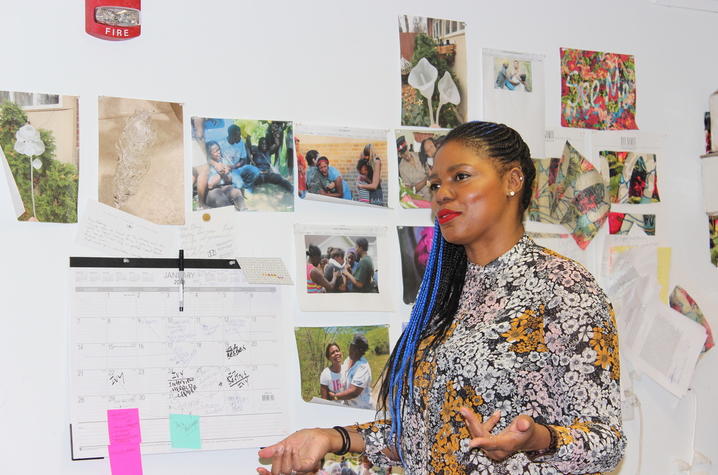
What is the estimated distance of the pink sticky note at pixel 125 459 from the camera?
196cm

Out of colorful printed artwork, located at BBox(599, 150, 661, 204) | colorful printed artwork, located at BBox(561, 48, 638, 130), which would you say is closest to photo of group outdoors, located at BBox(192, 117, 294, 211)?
colorful printed artwork, located at BBox(561, 48, 638, 130)

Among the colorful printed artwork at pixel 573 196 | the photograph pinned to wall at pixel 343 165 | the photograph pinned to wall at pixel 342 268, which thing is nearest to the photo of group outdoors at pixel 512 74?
the colorful printed artwork at pixel 573 196

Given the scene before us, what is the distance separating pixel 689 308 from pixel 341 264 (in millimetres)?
1102

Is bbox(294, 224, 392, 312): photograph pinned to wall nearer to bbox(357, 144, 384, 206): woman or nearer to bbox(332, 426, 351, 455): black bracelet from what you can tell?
bbox(357, 144, 384, 206): woman

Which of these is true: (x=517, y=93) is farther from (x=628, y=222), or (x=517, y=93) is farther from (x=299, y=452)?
(x=299, y=452)

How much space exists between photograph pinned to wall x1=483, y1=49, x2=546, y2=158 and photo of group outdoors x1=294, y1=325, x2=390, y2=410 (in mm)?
701

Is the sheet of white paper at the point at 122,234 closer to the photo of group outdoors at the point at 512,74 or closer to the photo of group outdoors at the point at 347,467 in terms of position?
the photo of group outdoors at the point at 347,467

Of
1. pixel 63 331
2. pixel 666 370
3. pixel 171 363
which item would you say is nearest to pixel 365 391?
pixel 171 363

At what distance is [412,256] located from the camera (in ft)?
7.53

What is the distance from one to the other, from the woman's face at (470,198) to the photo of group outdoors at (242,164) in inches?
24.9

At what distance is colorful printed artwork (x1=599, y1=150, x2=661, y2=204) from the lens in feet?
8.32

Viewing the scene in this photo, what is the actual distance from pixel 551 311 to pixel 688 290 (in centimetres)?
130

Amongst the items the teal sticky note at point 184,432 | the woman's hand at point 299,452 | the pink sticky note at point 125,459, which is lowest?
the pink sticky note at point 125,459

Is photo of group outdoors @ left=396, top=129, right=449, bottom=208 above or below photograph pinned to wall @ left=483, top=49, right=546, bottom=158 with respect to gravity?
below
